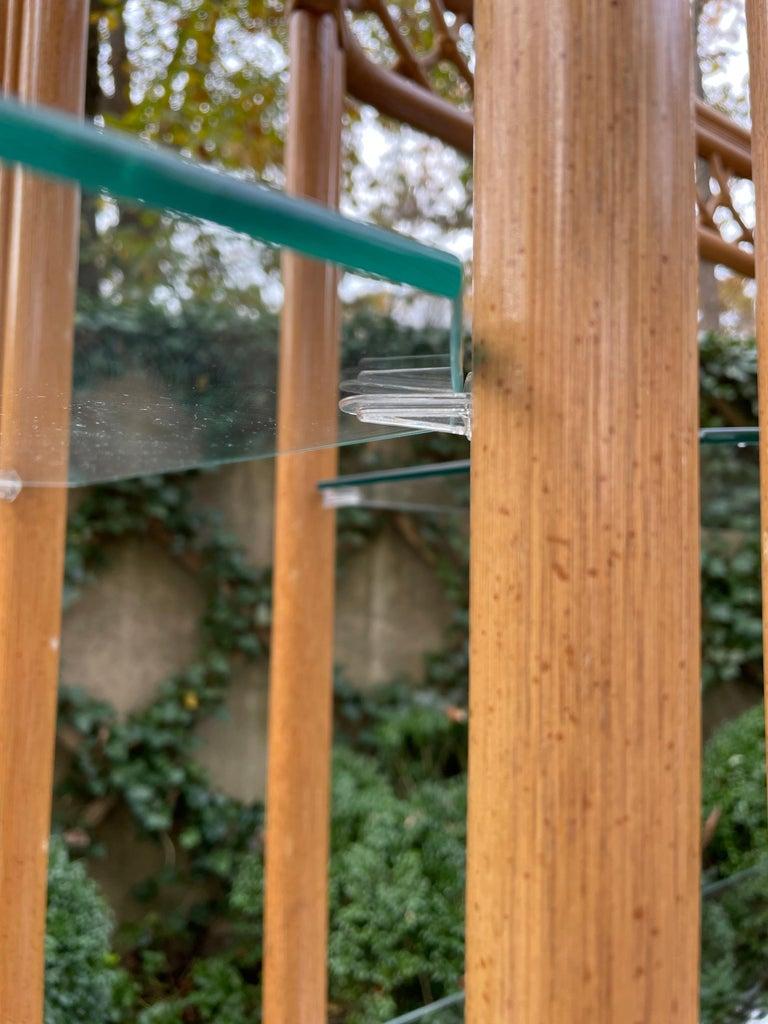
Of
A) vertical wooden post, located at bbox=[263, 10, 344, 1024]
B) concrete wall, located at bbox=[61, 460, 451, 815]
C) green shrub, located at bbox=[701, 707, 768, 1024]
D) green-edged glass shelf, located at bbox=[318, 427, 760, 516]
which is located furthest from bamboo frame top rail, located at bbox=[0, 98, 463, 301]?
concrete wall, located at bbox=[61, 460, 451, 815]

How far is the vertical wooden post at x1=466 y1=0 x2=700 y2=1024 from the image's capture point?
656 millimetres

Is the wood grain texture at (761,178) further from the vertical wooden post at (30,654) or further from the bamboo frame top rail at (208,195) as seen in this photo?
the vertical wooden post at (30,654)

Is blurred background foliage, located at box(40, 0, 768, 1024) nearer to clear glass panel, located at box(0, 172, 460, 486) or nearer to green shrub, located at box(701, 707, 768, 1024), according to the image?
green shrub, located at box(701, 707, 768, 1024)

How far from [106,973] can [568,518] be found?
360 centimetres

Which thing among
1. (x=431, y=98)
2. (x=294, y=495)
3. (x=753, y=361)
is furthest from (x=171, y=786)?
(x=753, y=361)

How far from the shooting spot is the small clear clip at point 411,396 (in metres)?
0.93

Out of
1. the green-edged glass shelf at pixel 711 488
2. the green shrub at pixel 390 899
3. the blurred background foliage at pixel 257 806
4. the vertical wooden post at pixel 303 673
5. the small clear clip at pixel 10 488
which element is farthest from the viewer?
the green-edged glass shelf at pixel 711 488

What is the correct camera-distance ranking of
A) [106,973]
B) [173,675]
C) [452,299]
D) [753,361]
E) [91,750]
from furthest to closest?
[753,361], [173,675], [91,750], [106,973], [452,299]

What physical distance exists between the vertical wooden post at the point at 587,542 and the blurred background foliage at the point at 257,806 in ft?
7.32

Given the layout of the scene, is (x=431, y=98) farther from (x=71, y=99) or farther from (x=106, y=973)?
(x=106, y=973)

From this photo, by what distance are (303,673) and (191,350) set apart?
166 centimetres

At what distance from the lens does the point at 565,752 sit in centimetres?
65

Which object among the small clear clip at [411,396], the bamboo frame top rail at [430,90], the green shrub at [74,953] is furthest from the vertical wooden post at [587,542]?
the green shrub at [74,953]

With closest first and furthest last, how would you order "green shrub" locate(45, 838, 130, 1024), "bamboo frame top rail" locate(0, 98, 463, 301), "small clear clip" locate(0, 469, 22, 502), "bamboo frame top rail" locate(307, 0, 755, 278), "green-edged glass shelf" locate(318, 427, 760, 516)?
1. "bamboo frame top rail" locate(0, 98, 463, 301)
2. "small clear clip" locate(0, 469, 22, 502)
3. "bamboo frame top rail" locate(307, 0, 755, 278)
4. "green shrub" locate(45, 838, 130, 1024)
5. "green-edged glass shelf" locate(318, 427, 760, 516)
